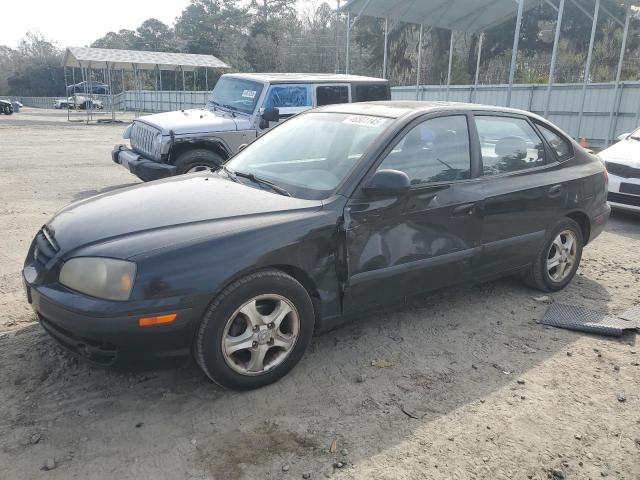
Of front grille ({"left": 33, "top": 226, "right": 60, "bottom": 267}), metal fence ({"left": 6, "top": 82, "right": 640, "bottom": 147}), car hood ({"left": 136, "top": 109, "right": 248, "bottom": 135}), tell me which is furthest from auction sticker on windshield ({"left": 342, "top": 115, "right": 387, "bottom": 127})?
metal fence ({"left": 6, "top": 82, "right": 640, "bottom": 147})

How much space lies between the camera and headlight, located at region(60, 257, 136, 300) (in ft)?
8.53

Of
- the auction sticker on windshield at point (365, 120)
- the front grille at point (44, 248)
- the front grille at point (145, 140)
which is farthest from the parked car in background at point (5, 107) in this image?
the auction sticker on windshield at point (365, 120)

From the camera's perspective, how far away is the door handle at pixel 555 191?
4348mm

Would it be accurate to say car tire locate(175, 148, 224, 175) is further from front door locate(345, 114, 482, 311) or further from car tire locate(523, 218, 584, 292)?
car tire locate(523, 218, 584, 292)

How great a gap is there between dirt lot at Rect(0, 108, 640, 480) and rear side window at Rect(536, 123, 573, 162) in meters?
1.43

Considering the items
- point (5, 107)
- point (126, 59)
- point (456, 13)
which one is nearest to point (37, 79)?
point (5, 107)

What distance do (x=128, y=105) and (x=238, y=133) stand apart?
35839 mm

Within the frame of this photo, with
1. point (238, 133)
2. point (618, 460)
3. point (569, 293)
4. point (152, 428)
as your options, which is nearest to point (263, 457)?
point (152, 428)

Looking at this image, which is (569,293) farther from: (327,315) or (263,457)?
(263,457)

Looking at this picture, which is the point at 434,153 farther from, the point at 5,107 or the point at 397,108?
the point at 5,107

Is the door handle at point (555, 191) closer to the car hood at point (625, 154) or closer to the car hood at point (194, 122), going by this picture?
the car hood at point (625, 154)

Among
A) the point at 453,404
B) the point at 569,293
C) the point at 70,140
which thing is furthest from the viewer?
the point at 70,140

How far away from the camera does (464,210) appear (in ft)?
12.4

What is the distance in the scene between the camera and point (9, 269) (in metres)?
4.84
